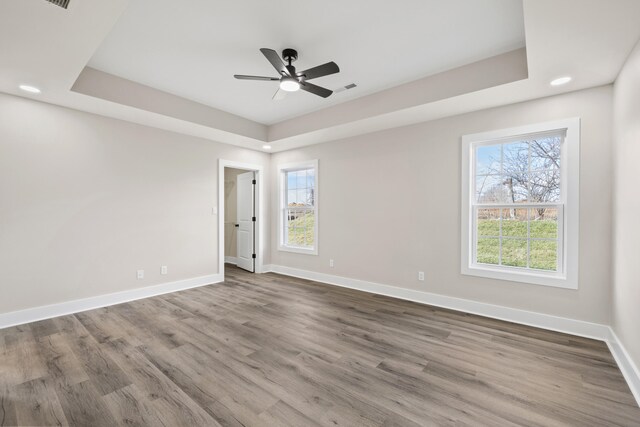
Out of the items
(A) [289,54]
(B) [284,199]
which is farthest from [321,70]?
(B) [284,199]

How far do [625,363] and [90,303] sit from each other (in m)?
5.70

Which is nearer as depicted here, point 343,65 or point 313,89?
point 313,89

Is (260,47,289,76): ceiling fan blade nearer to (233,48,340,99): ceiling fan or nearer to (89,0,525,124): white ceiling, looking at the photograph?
(233,48,340,99): ceiling fan

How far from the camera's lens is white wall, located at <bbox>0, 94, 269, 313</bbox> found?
3203mm

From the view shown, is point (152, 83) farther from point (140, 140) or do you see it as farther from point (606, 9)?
point (606, 9)

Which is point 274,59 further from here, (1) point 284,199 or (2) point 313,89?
(1) point 284,199

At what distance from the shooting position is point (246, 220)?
619cm

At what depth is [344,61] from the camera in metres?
3.09

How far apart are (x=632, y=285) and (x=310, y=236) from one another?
431 centimetres

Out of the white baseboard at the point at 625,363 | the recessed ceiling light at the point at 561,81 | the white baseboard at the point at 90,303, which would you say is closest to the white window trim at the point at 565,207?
the recessed ceiling light at the point at 561,81

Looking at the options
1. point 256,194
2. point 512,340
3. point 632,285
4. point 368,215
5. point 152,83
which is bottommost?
point 512,340

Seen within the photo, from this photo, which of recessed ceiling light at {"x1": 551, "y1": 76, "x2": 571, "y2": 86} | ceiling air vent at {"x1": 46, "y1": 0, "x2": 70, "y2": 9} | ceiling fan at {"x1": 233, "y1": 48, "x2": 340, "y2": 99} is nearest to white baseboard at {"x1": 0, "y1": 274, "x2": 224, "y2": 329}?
ceiling air vent at {"x1": 46, "y1": 0, "x2": 70, "y2": 9}

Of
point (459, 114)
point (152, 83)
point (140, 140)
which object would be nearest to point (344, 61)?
point (459, 114)

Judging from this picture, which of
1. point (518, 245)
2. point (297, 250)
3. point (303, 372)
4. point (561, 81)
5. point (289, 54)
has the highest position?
point (289, 54)
